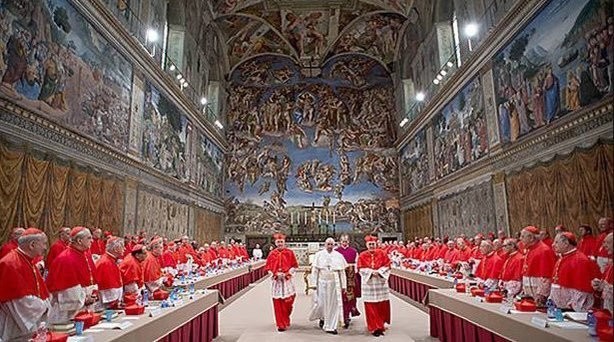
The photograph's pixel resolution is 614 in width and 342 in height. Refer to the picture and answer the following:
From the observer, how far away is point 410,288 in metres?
13.2

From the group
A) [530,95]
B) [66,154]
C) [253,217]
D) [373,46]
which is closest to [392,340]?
[530,95]

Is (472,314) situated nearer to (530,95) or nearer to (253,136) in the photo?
(530,95)

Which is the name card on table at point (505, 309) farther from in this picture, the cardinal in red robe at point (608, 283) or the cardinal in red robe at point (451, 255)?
the cardinal in red robe at point (451, 255)

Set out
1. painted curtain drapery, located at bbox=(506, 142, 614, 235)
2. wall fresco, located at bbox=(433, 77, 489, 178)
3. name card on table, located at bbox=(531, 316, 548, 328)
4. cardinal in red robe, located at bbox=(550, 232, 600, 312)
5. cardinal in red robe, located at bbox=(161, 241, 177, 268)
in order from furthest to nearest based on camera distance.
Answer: wall fresco, located at bbox=(433, 77, 489, 178) < cardinal in red robe, located at bbox=(161, 241, 177, 268) < painted curtain drapery, located at bbox=(506, 142, 614, 235) < cardinal in red robe, located at bbox=(550, 232, 600, 312) < name card on table, located at bbox=(531, 316, 548, 328)

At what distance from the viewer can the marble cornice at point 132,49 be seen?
10.8 metres

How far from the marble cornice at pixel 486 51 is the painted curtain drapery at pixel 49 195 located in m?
11.8

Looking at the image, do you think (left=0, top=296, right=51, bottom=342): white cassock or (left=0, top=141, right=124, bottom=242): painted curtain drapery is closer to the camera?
(left=0, top=296, right=51, bottom=342): white cassock

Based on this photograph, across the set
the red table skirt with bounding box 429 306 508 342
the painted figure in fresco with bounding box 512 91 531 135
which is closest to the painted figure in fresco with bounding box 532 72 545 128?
the painted figure in fresco with bounding box 512 91 531 135

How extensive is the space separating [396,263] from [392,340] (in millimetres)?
9672

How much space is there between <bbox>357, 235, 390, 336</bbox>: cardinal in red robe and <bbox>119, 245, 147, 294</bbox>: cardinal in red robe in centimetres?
425

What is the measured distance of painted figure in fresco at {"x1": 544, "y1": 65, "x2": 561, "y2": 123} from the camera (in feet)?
30.7

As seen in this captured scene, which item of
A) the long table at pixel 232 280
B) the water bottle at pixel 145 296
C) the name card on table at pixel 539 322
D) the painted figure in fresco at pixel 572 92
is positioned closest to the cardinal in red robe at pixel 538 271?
the name card on table at pixel 539 322

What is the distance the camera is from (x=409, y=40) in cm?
2508

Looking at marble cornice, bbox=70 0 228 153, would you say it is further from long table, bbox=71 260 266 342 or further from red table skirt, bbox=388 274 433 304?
red table skirt, bbox=388 274 433 304
